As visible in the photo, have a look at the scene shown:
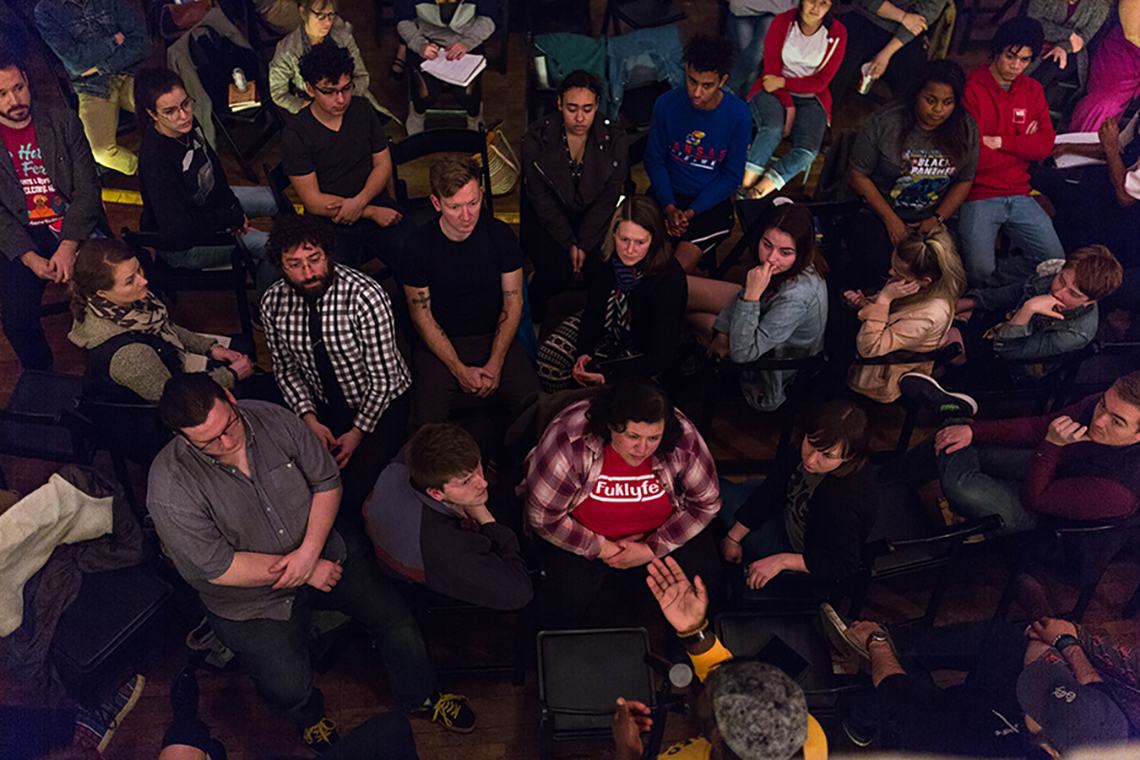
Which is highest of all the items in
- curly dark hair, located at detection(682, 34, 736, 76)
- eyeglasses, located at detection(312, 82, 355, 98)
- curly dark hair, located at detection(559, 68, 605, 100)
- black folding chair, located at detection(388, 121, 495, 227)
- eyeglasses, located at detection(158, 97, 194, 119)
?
curly dark hair, located at detection(682, 34, 736, 76)

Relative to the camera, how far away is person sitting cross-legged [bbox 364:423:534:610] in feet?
7.69

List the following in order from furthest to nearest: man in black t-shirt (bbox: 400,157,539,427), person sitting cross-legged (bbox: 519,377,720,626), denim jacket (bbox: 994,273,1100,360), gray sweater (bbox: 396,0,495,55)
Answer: gray sweater (bbox: 396,0,495,55), denim jacket (bbox: 994,273,1100,360), man in black t-shirt (bbox: 400,157,539,427), person sitting cross-legged (bbox: 519,377,720,626)

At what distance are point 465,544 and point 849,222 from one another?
2.58m

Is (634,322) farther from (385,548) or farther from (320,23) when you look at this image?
(320,23)

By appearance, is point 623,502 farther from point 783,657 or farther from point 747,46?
point 747,46

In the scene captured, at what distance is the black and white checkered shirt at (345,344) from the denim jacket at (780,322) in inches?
52.4

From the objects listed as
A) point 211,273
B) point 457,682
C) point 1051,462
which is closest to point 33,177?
point 211,273

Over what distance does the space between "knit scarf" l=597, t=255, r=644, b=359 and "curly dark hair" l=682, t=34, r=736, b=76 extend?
3.73ft

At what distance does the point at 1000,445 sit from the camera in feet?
10.0

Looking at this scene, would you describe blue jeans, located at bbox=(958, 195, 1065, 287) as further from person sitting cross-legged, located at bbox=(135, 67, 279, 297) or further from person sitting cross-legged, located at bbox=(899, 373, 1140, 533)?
person sitting cross-legged, located at bbox=(135, 67, 279, 297)

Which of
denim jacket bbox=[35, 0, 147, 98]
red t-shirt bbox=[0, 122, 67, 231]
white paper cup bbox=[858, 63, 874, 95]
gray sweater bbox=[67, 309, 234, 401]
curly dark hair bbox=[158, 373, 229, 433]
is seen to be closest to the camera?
curly dark hair bbox=[158, 373, 229, 433]

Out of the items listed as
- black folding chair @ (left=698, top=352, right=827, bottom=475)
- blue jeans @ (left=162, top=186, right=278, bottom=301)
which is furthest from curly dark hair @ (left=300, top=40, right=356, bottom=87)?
black folding chair @ (left=698, top=352, right=827, bottom=475)

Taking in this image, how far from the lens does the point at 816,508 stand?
2.57 m

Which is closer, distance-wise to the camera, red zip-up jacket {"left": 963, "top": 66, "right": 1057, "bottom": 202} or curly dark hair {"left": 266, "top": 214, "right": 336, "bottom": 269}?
curly dark hair {"left": 266, "top": 214, "right": 336, "bottom": 269}
